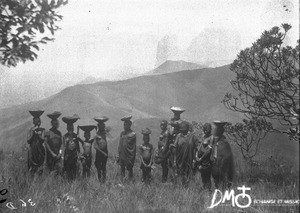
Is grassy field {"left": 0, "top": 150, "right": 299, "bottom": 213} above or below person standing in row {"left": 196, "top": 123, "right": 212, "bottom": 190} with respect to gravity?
below

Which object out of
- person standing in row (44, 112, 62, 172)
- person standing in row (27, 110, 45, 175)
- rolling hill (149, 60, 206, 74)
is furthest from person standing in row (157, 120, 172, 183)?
rolling hill (149, 60, 206, 74)

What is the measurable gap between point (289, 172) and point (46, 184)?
543 centimetres

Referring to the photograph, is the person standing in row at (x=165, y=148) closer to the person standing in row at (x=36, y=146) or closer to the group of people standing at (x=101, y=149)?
the group of people standing at (x=101, y=149)

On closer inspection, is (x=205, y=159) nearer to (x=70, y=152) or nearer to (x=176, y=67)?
(x=70, y=152)

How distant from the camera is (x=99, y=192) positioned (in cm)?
662

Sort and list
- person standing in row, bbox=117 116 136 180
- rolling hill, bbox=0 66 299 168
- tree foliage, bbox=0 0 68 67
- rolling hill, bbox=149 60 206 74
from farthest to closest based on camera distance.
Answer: rolling hill, bbox=149 60 206 74 < rolling hill, bbox=0 66 299 168 < person standing in row, bbox=117 116 136 180 < tree foliage, bbox=0 0 68 67

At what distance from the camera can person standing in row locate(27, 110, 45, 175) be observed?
25.9 feet

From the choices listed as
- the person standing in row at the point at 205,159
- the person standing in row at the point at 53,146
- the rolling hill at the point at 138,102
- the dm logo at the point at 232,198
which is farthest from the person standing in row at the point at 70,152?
the rolling hill at the point at 138,102

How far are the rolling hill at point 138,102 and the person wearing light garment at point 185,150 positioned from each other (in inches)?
336

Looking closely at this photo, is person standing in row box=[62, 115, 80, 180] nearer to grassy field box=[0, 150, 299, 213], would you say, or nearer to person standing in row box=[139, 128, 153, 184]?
grassy field box=[0, 150, 299, 213]

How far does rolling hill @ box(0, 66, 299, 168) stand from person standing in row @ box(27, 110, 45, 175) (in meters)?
8.27

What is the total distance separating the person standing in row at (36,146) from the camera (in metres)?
7.88

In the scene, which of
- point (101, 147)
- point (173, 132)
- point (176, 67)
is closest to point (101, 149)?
point (101, 147)

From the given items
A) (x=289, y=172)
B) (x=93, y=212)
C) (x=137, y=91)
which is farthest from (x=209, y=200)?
(x=137, y=91)
